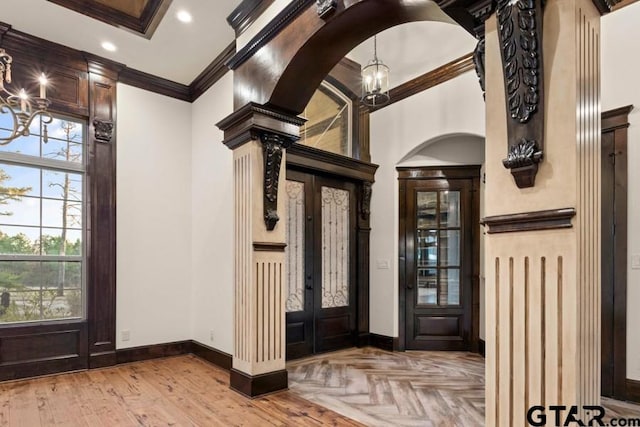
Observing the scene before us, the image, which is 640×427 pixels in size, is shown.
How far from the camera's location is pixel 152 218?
471 cm

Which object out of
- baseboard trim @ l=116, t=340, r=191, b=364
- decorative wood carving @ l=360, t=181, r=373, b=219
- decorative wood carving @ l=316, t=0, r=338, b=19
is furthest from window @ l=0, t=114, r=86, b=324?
decorative wood carving @ l=360, t=181, r=373, b=219

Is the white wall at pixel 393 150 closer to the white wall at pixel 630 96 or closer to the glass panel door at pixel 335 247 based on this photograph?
the glass panel door at pixel 335 247

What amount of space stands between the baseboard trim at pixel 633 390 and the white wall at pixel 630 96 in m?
0.04

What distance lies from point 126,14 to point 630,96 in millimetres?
4724

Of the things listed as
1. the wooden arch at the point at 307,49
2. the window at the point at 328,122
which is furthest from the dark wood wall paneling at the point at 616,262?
the window at the point at 328,122

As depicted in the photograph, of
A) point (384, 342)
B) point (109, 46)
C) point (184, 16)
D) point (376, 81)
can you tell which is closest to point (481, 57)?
point (376, 81)

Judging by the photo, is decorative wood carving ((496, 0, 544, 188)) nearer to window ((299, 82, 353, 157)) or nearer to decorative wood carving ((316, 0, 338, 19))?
decorative wood carving ((316, 0, 338, 19))

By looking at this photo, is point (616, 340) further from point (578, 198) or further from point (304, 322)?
point (304, 322)

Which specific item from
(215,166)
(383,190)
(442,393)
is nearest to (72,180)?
(215,166)

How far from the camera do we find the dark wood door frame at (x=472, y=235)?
4.98 metres

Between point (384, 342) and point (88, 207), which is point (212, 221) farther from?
point (384, 342)

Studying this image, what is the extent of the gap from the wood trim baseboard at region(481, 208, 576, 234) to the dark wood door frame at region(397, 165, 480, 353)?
347 cm

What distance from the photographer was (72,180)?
4336 millimetres

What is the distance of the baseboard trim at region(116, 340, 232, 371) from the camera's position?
4.25m
